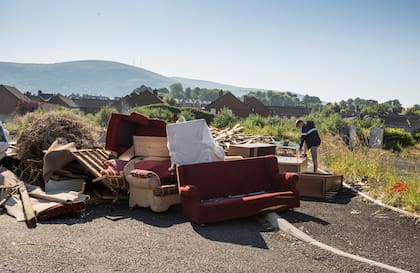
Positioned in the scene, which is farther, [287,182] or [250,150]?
[250,150]

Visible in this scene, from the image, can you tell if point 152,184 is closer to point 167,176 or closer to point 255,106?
point 167,176

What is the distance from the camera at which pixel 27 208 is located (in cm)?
717

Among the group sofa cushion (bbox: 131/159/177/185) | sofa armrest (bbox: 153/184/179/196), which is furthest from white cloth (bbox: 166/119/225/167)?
sofa armrest (bbox: 153/184/179/196)

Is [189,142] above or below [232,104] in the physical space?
below

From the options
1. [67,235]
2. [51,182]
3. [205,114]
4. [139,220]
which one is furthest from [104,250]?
[205,114]

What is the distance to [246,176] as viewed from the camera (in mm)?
8234

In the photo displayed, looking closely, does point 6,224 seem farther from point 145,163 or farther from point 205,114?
point 205,114

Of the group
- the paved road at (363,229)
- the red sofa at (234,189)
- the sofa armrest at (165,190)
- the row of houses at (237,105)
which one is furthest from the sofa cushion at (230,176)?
the row of houses at (237,105)

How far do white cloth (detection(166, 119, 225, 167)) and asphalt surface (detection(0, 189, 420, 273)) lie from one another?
1.17 meters

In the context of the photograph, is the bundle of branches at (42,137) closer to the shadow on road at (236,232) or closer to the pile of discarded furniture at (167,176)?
the pile of discarded furniture at (167,176)

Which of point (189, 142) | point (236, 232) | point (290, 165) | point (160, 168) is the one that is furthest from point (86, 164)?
point (290, 165)

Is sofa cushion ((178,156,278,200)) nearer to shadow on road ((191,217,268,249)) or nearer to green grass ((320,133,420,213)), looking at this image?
shadow on road ((191,217,268,249))

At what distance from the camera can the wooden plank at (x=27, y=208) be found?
6.69 meters

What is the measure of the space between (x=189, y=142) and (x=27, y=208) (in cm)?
316
